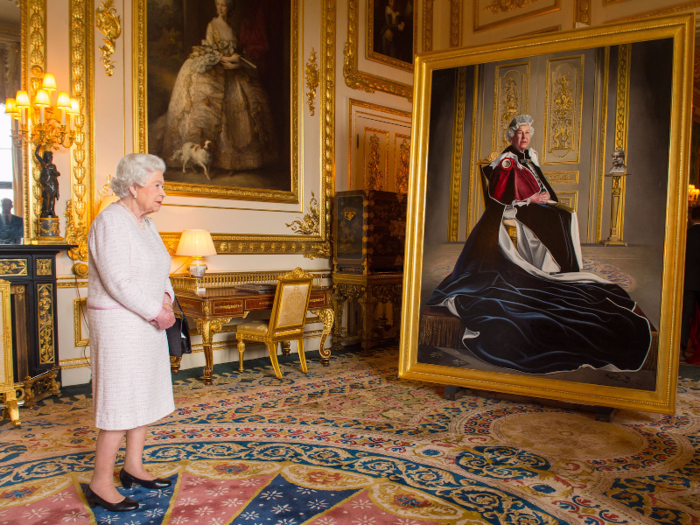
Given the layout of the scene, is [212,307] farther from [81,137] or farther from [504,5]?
[504,5]

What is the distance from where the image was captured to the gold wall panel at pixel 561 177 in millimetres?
4145

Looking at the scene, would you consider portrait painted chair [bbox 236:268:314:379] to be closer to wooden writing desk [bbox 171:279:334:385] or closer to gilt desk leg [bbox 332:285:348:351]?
wooden writing desk [bbox 171:279:334:385]

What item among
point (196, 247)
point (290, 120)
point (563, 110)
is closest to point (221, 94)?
point (290, 120)

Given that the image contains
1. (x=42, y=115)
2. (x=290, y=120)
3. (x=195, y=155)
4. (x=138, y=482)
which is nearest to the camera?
(x=138, y=482)

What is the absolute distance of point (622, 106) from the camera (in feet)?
13.1

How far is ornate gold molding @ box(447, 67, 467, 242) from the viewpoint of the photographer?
14.8 ft

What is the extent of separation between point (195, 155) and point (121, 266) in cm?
370

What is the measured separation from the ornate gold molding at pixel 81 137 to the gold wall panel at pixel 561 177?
4.07m

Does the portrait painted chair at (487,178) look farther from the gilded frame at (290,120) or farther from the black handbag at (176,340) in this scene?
the gilded frame at (290,120)

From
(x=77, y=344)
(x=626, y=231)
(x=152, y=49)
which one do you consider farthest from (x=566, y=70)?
(x=77, y=344)

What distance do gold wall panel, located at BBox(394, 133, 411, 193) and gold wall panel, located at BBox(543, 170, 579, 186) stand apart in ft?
13.1

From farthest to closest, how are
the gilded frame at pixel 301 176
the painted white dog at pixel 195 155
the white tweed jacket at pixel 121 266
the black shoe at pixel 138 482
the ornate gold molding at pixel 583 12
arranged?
1. the ornate gold molding at pixel 583 12
2. the gilded frame at pixel 301 176
3. the painted white dog at pixel 195 155
4. the black shoe at pixel 138 482
5. the white tweed jacket at pixel 121 266

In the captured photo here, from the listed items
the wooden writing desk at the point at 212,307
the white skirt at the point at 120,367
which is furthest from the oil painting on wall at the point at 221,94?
the white skirt at the point at 120,367

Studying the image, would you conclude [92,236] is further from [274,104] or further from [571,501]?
[274,104]
